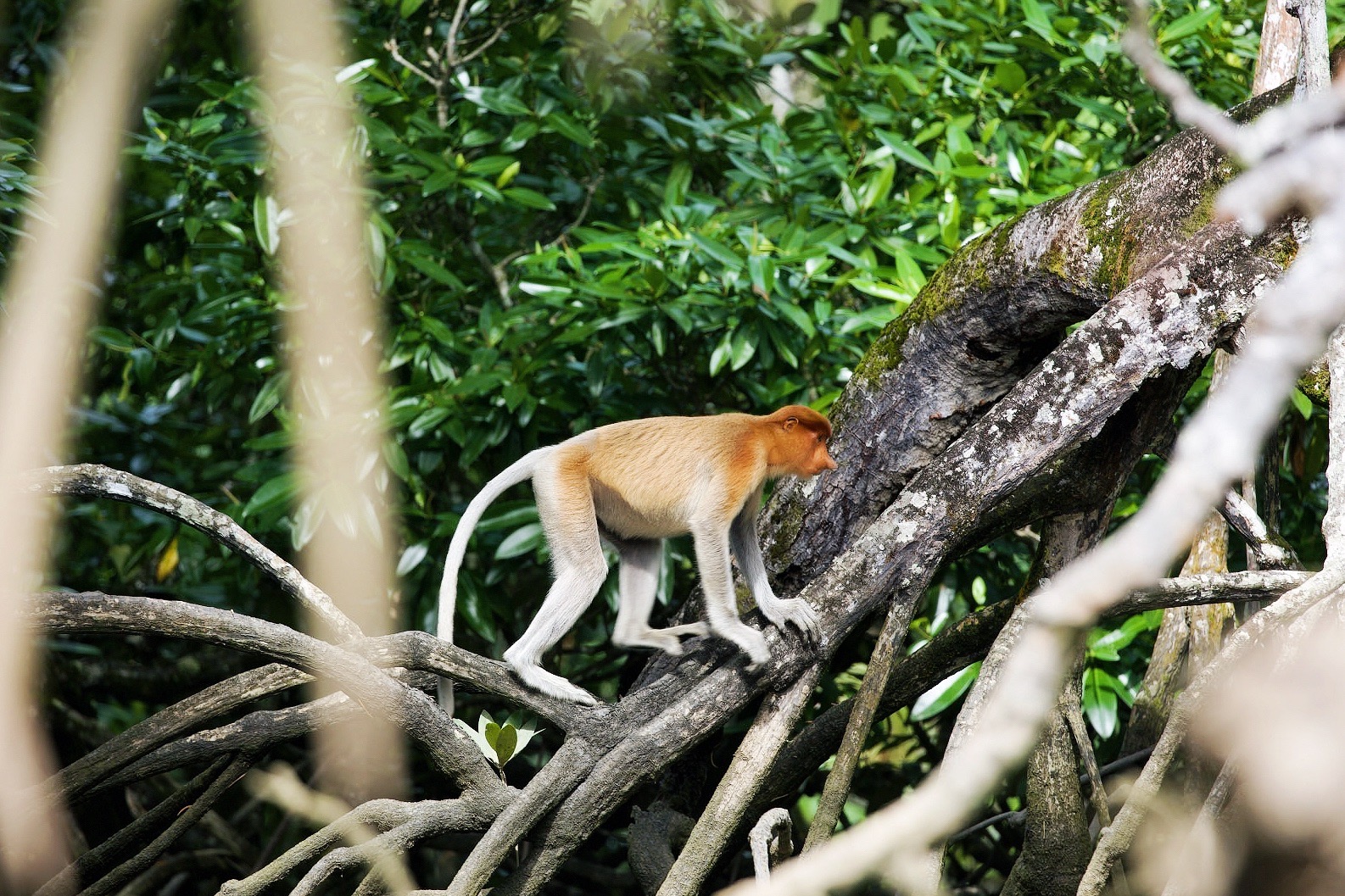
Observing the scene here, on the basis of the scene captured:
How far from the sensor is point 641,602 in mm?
3422

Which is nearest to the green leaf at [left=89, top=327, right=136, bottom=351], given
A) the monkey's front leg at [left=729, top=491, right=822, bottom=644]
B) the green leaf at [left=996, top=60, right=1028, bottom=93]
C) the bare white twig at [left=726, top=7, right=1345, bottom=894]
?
the monkey's front leg at [left=729, top=491, right=822, bottom=644]

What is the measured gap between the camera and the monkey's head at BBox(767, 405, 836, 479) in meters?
3.03

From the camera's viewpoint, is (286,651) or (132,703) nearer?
(286,651)

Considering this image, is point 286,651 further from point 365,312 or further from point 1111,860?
point 365,312

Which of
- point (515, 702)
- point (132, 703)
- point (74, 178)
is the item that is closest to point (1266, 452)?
point (515, 702)

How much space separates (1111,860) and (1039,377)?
954 millimetres

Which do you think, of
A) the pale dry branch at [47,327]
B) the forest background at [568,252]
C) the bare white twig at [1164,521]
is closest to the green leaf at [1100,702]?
the forest background at [568,252]

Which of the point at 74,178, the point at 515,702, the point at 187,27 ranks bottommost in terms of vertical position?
the point at 515,702

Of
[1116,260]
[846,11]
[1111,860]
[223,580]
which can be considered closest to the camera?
[1111,860]

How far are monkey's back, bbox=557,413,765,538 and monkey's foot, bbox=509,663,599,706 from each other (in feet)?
1.68

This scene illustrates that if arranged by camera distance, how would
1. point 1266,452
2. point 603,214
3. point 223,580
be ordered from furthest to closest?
1. point 603,214
2. point 223,580
3. point 1266,452

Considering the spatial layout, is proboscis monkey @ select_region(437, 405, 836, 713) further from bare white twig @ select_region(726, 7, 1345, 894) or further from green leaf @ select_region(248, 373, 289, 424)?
bare white twig @ select_region(726, 7, 1345, 894)

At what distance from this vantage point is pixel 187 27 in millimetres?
5043

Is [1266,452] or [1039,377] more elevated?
[1039,377]
